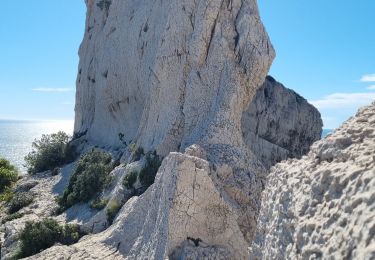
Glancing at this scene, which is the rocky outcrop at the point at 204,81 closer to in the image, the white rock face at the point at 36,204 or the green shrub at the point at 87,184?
the green shrub at the point at 87,184

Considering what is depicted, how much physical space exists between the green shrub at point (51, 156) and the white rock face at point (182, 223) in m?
29.3

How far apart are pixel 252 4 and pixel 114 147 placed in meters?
18.6

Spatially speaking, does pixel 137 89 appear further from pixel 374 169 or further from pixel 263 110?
pixel 374 169

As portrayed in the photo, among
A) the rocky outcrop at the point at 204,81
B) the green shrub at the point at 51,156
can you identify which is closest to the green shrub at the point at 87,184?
the rocky outcrop at the point at 204,81

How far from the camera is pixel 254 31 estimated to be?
86.1ft

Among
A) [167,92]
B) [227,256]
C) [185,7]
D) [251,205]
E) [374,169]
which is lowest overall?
[227,256]

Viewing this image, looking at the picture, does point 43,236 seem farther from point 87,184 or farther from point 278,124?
point 278,124

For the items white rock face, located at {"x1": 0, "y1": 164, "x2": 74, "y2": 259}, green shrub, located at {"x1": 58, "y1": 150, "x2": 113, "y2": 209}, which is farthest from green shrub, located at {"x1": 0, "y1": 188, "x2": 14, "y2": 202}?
green shrub, located at {"x1": 58, "y1": 150, "x2": 113, "y2": 209}

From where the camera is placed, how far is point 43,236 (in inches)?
869

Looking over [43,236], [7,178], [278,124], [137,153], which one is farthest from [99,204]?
[278,124]

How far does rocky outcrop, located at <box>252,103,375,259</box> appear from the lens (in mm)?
7020

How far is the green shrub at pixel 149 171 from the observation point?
2458 cm

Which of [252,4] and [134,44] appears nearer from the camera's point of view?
[252,4]

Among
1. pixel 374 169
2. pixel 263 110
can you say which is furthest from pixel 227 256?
pixel 263 110
